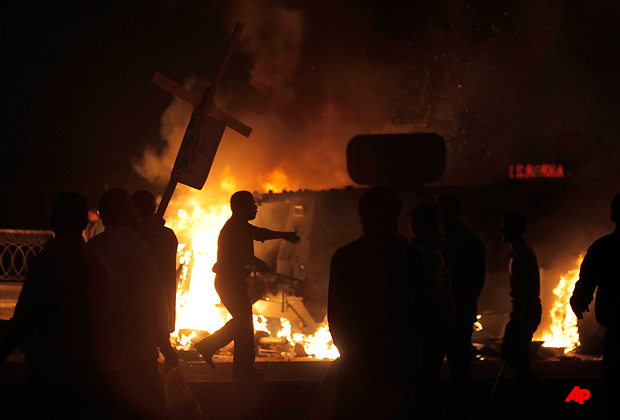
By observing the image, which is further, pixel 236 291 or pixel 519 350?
pixel 236 291

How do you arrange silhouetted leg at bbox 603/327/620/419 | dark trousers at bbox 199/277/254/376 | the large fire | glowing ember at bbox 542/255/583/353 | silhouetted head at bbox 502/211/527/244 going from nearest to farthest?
1. silhouetted leg at bbox 603/327/620/419
2. silhouetted head at bbox 502/211/527/244
3. dark trousers at bbox 199/277/254/376
4. the large fire
5. glowing ember at bbox 542/255/583/353

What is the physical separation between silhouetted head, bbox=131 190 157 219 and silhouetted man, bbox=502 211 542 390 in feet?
11.1

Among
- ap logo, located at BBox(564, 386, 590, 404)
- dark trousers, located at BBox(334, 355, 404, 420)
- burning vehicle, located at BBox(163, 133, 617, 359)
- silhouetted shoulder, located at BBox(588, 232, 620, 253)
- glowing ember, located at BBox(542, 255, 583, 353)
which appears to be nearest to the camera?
dark trousers, located at BBox(334, 355, 404, 420)

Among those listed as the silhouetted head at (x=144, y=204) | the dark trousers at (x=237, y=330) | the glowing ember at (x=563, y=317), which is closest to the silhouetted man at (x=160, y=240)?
the silhouetted head at (x=144, y=204)

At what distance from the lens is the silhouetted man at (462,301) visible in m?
4.39

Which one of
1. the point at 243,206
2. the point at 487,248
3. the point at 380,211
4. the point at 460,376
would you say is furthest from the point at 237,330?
the point at 487,248

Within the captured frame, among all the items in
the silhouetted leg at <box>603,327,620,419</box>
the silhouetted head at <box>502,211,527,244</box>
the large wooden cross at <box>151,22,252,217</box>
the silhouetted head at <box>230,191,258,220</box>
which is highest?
the large wooden cross at <box>151,22,252,217</box>

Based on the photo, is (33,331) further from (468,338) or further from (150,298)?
(468,338)

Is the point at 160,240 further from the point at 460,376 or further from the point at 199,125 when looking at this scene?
the point at 460,376

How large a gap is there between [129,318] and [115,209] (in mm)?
684

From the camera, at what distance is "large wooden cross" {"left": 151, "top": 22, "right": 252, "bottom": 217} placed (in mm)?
4777

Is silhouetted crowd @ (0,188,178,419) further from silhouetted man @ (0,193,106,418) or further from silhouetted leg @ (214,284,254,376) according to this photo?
silhouetted leg @ (214,284,254,376)

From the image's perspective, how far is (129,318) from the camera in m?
3.13

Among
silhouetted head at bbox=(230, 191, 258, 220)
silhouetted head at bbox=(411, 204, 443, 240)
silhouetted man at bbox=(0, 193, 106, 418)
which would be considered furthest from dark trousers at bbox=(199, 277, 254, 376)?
silhouetted man at bbox=(0, 193, 106, 418)
